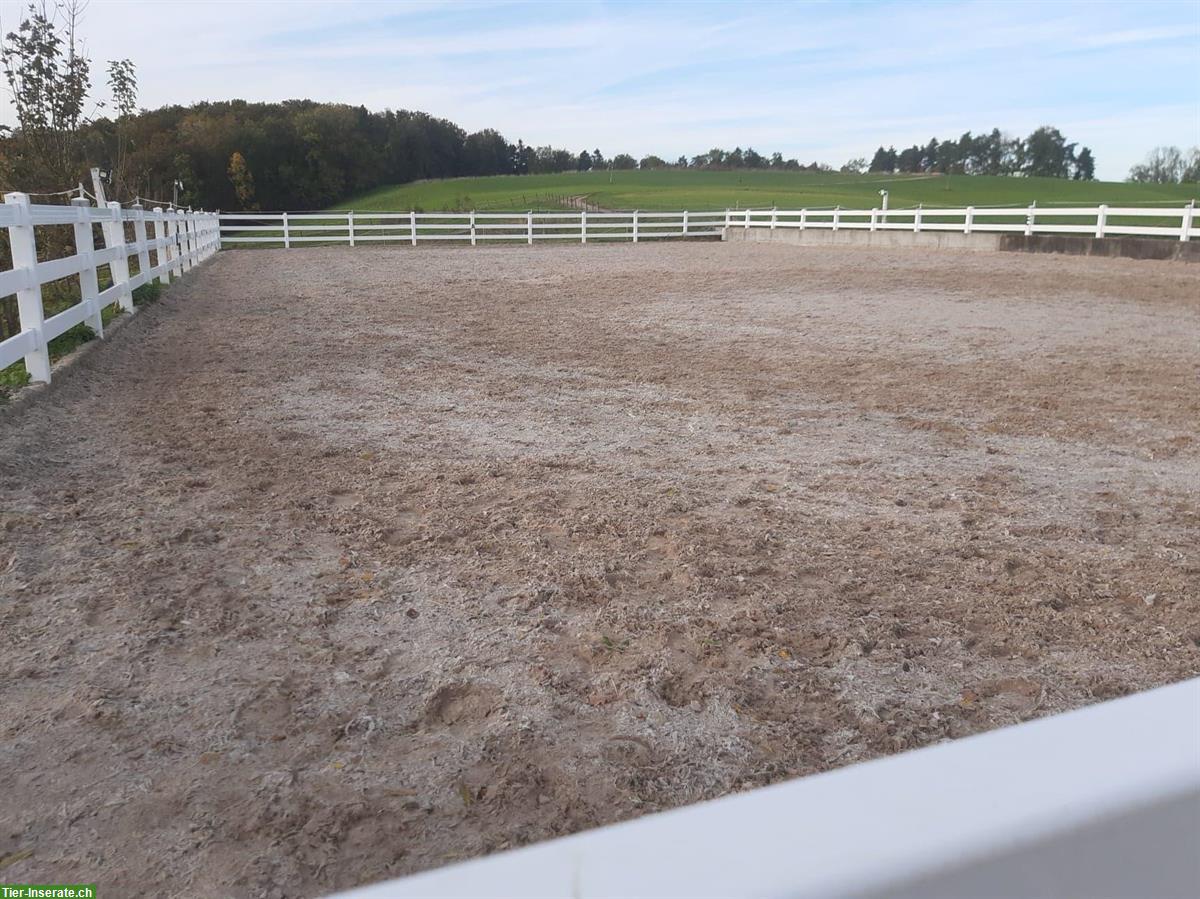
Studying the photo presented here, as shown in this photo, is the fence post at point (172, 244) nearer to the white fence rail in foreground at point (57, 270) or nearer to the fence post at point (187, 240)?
the fence post at point (187, 240)

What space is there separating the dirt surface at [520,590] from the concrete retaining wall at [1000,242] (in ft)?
38.6

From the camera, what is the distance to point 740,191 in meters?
58.4

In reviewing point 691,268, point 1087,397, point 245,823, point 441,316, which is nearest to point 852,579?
point 245,823

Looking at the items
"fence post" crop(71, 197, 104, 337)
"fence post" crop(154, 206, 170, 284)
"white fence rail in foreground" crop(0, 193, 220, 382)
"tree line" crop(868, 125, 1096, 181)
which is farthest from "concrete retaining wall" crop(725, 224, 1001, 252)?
"tree line" crop(868, 125, 1096, 181)

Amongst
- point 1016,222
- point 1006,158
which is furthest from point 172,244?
point 1006,158

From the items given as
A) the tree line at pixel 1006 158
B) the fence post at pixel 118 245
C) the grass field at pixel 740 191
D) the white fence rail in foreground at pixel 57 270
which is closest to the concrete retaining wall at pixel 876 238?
the white fence rail in foreground at pixel 57 270

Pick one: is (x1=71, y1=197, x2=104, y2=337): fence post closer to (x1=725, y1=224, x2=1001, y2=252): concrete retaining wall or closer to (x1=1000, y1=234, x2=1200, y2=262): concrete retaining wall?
(x1=1000, y1=234, x2=1200, y2=262): concrete retaining wall

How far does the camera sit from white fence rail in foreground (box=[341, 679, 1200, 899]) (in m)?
0.42

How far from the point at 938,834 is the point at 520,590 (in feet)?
8.58

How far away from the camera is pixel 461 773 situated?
2070 millimetres

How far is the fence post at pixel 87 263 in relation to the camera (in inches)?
280

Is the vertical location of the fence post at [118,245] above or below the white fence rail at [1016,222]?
below

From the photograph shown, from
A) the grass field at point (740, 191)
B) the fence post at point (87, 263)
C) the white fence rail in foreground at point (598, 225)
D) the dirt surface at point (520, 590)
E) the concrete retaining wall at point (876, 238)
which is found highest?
the grass field at point (740, 191)

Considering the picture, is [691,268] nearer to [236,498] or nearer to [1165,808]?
[236,498]
